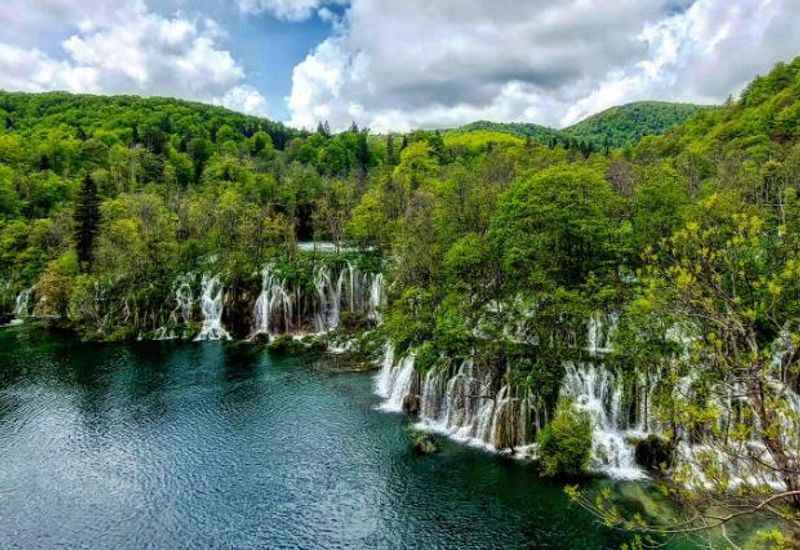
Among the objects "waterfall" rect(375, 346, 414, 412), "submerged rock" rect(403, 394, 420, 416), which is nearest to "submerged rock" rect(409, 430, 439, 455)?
"submerged rock" rect(403, 394, 420, 416)

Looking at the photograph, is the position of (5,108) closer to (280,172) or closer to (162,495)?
(280,172)

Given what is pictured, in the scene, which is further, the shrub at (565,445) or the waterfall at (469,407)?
the waterfall at (469,407)

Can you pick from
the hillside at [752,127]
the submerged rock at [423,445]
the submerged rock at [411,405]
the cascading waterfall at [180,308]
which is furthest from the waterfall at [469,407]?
the hillside at [752,127]

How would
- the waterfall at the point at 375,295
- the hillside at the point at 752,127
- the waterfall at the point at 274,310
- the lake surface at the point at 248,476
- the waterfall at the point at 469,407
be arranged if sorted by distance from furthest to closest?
the hillside at the point at 752,127 → the waterfall at the point at 274,310 → the waterfall at the point at 375,295 → the waterfall at the point at 469,407 → the lake surface at the point at 248,476

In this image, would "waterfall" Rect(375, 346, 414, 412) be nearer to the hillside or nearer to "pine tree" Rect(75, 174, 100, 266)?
the hillside

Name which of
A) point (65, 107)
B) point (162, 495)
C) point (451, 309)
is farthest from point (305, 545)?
point (65, 107)

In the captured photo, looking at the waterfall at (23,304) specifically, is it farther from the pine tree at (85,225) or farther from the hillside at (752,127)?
the hillside at (752,127)

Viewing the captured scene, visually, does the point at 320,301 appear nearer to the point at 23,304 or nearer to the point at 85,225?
the point at 85,225
